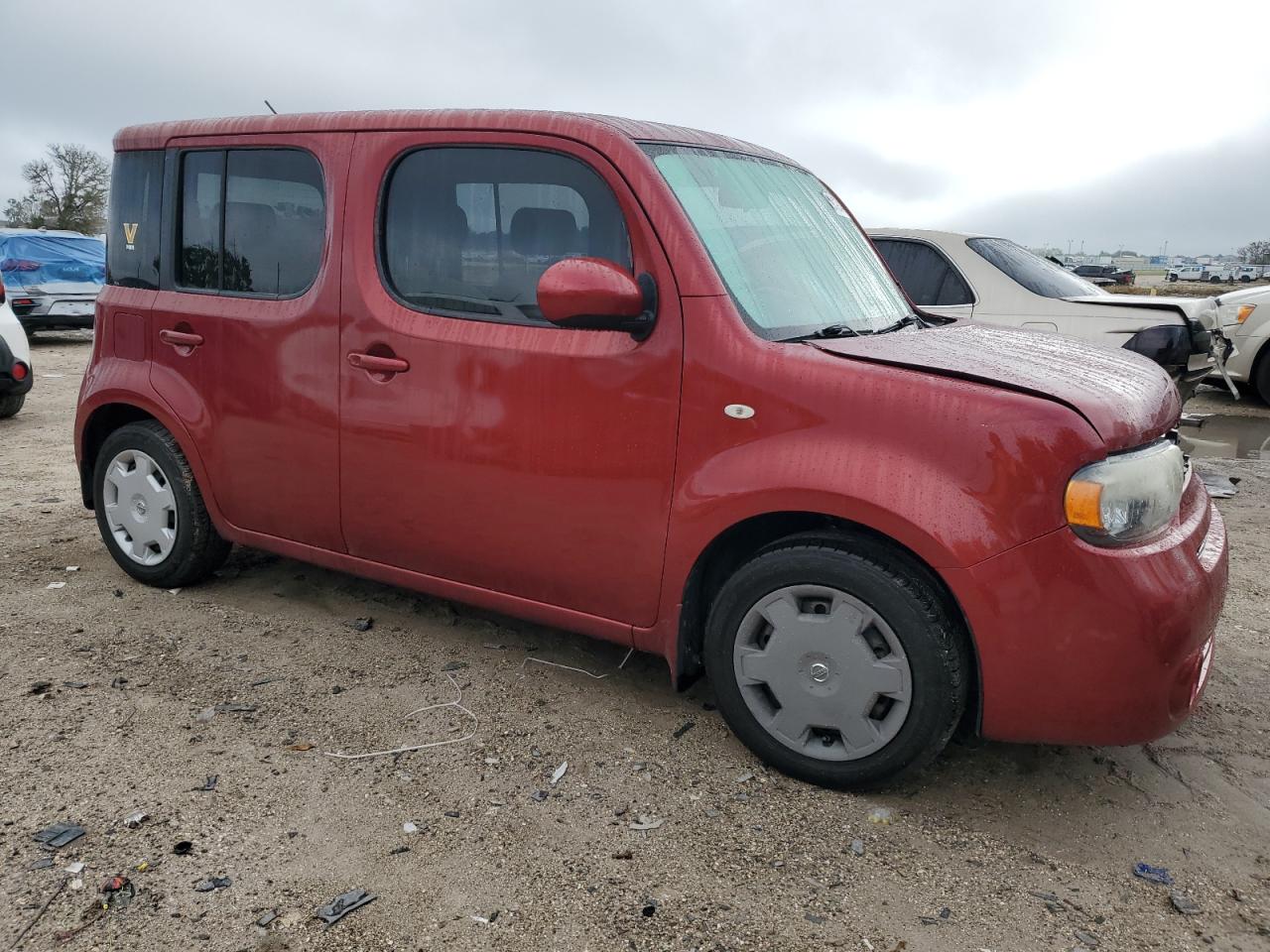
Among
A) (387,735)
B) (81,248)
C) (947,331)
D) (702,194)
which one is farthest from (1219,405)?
(81,248)

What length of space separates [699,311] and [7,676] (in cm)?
270

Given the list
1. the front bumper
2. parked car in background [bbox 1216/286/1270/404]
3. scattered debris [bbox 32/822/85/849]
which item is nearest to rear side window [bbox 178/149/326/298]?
scattered debris [bbox 32/822/85/849]

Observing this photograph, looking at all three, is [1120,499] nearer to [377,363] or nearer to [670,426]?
[670,426]

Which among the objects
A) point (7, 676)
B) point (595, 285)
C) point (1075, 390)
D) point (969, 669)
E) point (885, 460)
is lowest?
point (7, 676)

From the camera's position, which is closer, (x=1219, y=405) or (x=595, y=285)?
(x=595, y=285)

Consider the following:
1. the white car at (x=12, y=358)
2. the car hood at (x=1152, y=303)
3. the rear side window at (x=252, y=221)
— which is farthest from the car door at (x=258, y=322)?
the car hood at (x=1152, y=303)

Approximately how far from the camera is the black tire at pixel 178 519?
4191mm

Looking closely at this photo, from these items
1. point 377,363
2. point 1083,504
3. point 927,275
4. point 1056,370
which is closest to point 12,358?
point 377,363

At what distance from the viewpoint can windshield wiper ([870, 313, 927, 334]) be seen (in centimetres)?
338

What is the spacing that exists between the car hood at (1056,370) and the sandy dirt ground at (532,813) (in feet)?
3.53

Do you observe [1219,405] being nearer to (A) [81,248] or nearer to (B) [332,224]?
(B) [332,224]

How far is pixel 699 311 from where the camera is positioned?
292 cm

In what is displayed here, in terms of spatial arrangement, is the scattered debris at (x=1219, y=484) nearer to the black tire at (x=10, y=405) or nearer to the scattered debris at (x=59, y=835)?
the scattered debris at (x=59, y=835)

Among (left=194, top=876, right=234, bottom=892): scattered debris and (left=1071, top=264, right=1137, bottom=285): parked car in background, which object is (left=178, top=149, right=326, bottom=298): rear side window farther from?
(left=1071, top=264, right=1137, bottom=285): parked car in background
